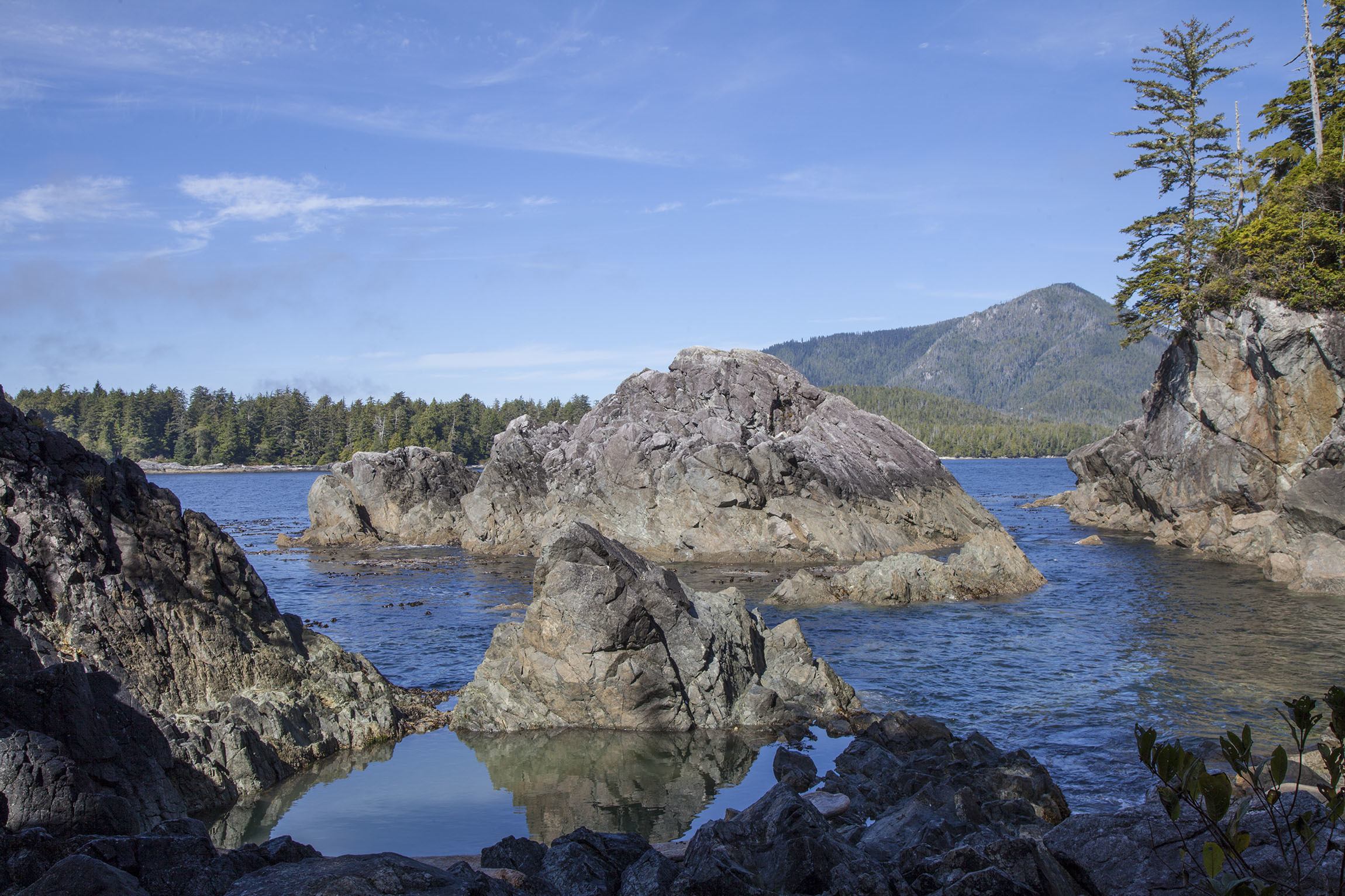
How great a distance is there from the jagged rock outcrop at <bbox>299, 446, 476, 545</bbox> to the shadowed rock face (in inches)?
1832

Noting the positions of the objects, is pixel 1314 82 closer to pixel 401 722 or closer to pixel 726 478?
pixel 726 478

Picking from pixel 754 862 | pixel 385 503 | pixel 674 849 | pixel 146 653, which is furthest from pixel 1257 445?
pixel 385 503

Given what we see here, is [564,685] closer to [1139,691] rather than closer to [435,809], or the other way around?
[435,809]

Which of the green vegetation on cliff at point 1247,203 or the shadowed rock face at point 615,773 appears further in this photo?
the green vegetation on cliff at point 1247,203

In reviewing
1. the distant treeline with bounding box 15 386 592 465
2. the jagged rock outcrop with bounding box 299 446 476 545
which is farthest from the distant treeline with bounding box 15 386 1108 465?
the jagged rock outcrop with bounding box 299 446 476 545

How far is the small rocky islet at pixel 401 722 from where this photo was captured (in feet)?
26.7

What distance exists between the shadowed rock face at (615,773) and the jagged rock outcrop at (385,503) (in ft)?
153

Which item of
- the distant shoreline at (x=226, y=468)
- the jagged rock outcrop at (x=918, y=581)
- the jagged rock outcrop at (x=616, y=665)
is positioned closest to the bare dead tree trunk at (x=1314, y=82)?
the jagged rock outcrop at (x=918, y=581)

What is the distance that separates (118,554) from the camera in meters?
16.9

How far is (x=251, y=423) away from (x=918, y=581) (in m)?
173

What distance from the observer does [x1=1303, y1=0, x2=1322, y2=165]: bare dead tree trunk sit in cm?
4669

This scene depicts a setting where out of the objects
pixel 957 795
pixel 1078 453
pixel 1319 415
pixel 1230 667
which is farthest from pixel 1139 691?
pixel 1078 453

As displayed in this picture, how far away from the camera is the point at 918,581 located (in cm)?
3738

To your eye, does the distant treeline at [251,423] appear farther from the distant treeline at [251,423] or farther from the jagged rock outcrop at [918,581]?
the jagged rock outcrop at [918,581]
